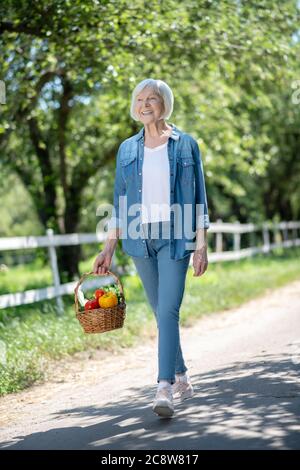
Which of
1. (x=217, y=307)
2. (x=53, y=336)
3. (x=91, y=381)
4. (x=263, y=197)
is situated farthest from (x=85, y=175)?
(x=263, y=197)

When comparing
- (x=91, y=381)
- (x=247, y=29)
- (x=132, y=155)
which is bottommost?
(x=91, y=381)

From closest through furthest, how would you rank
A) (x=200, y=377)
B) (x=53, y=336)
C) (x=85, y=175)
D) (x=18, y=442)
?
(x=18, y=442) → (x=200, y=377) → (x=53, y=336) → (x=85, y=175)

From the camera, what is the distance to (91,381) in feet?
25.1

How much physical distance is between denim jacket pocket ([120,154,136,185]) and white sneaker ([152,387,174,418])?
4.85 feet

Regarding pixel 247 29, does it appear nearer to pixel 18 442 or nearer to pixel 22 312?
pixel 22 312

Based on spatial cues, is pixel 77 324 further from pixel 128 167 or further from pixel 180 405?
pixel 128 167

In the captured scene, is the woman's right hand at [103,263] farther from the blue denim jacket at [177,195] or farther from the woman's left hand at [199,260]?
Result: the woman's left hand at [199,260]

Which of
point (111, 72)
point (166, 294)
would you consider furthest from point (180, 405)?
point (111, 72)

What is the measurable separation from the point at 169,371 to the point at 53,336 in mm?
3522

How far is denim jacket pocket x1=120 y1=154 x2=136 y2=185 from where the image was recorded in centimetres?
581

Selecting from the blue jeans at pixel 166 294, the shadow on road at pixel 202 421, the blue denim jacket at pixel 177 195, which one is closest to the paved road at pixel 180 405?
the shadow on road at pixel 202 421

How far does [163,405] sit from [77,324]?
14.5 ft

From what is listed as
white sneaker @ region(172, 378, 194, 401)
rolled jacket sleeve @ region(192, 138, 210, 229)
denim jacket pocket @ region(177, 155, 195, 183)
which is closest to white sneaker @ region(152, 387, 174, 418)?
white sneaker @ region(172, 378, 194, 401)

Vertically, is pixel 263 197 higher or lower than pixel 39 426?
higher
